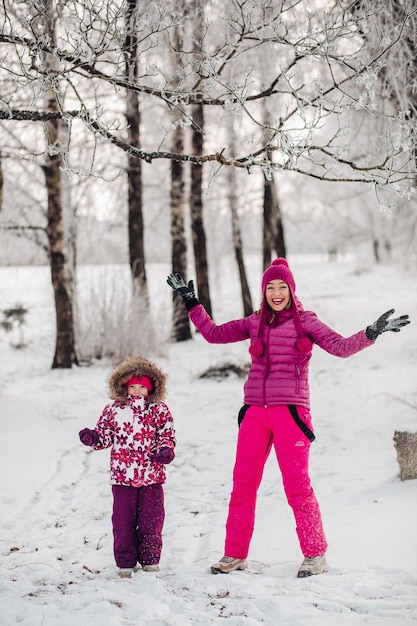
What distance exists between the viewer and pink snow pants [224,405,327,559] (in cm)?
368

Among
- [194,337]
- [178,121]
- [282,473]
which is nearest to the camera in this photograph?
[282,473]

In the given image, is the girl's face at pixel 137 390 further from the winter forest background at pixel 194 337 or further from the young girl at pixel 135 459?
the winter forest background at pixel 194 337

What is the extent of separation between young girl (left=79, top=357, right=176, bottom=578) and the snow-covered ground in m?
0.18

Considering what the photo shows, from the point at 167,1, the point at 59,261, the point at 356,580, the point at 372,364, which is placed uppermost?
the point at 167,1

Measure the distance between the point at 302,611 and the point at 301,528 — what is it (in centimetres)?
69

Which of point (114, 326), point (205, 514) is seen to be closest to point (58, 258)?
point (114, 326)

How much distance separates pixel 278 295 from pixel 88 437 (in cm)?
133

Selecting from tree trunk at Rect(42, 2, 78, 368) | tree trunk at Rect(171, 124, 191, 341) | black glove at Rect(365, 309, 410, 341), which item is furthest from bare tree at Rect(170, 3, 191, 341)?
black glove at Rect(365, 309, 410, 341)

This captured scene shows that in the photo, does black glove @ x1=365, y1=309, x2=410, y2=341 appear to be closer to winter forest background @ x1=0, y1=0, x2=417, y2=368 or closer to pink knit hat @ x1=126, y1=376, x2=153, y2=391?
winter forest background @ x1=0, y1=0, x2=417, y2=368

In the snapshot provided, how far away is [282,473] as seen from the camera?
3.71 m

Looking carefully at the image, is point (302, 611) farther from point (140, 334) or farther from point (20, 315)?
point (20, 315)

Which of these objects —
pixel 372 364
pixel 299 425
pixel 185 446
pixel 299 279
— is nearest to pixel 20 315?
pixel 372 364

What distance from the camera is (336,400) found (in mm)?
8508

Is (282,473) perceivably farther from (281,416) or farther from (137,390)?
(137,390)
